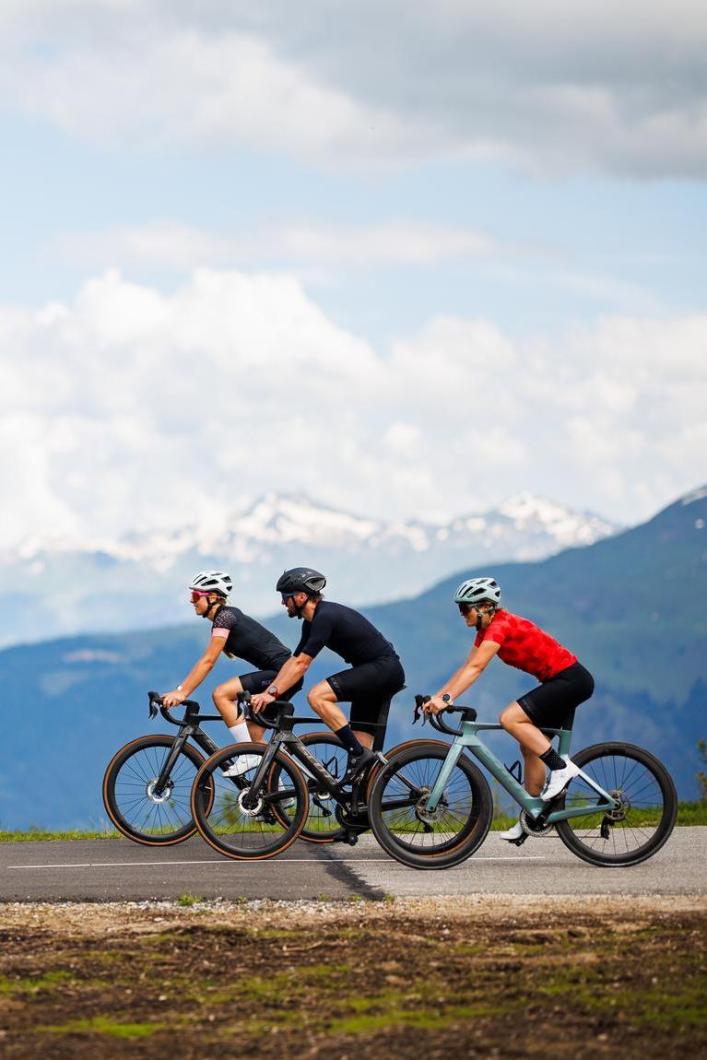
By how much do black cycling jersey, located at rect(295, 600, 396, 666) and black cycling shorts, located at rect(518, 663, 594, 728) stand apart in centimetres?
132

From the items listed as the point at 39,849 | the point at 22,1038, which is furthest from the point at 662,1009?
the point at 39,849

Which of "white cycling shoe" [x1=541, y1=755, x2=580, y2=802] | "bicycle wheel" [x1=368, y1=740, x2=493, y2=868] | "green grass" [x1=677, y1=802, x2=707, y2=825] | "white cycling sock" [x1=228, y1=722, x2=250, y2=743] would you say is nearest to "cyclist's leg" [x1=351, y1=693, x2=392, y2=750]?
"bicycle wheel" [x1=368, y1=740, x2=493, y2=868]

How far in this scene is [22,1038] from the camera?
6.73m

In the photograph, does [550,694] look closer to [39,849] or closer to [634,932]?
[634,932]

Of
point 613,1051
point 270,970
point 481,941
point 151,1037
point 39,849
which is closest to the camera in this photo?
point 613,1051

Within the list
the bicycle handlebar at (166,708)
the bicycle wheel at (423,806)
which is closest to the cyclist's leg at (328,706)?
the bicycle wheel at (423,806)

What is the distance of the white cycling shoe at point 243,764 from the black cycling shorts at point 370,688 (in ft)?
2.63

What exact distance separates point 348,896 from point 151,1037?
3.92 meters

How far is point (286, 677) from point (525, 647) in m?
1.93

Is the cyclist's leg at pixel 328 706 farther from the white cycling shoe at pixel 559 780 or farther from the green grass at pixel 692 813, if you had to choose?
the green grass at pixel 692 813

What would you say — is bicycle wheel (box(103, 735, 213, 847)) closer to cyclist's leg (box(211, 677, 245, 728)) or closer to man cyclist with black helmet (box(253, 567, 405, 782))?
cyclist's leg (box(211, 677, 245, 728))

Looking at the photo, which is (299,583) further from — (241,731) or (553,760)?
(553,760)

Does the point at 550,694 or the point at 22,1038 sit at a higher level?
the point at 550,694

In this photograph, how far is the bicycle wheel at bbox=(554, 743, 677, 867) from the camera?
38.2ft
